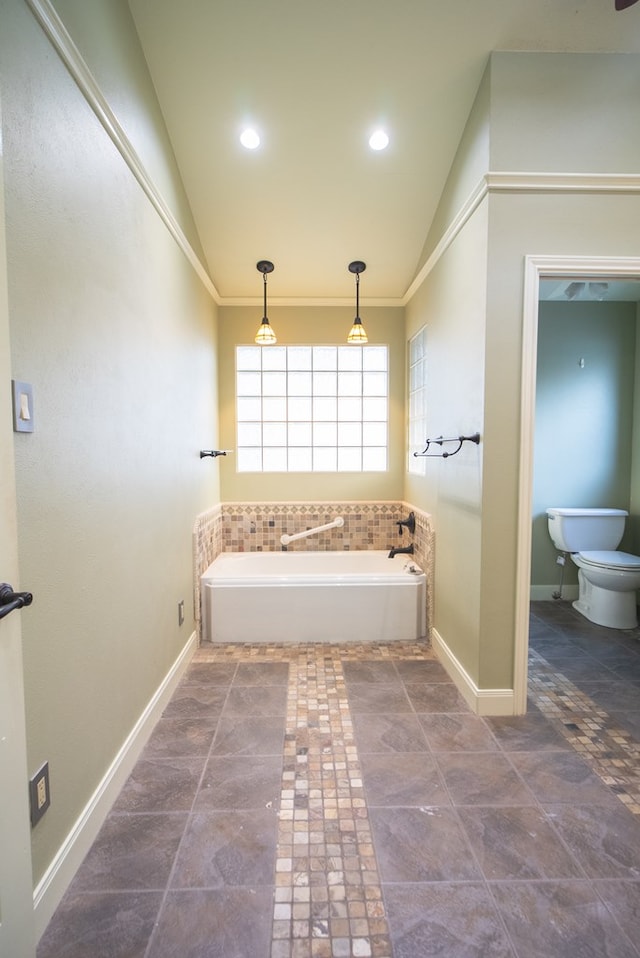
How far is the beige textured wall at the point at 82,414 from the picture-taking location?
1.09 meters

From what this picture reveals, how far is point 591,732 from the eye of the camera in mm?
1898

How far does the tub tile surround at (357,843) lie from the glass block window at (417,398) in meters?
1.72

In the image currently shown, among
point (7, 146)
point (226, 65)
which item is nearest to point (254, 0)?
point (226, 65)

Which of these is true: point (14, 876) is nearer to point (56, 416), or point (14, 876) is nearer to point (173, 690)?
point (56, 416)

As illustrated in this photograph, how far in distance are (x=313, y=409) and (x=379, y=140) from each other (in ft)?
6.17

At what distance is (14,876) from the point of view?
0.89 metres

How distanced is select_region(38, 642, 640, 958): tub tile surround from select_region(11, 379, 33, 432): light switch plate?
129cm

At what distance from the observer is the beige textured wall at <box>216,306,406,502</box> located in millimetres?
3551

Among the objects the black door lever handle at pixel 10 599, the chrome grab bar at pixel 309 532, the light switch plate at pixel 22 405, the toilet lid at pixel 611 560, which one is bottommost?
the toilet lid at pixel 611 560

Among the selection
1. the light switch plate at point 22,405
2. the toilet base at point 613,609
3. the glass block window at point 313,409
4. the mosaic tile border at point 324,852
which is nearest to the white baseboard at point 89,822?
the mosaic tile border at point 324,852

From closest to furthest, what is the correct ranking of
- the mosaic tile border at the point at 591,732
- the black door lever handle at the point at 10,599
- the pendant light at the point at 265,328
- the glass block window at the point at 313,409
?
the black door lever handle at the point at 10,599 < the mosaic tile border at the point at 591,732 < the pendant light at the point at 265,328 < the glass block window at the point at 313,409

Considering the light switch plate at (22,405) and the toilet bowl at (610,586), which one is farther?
the toilet bowl at (610,586)

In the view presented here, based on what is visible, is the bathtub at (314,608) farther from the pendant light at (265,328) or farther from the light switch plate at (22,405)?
the light switch plate at (22,405)

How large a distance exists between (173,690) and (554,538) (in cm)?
291
